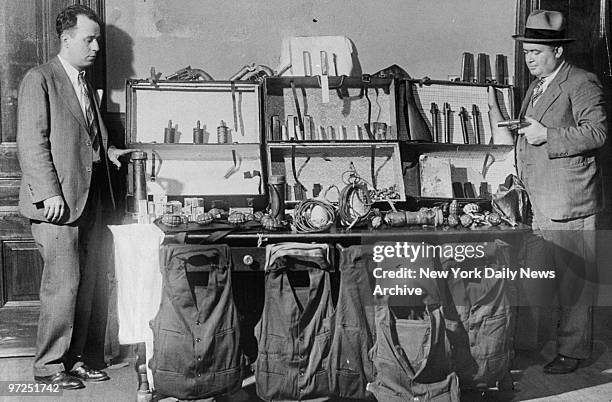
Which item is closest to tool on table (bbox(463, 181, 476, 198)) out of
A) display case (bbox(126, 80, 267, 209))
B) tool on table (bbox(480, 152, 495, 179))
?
tool on table (bbox(480, 152, 495, 179))

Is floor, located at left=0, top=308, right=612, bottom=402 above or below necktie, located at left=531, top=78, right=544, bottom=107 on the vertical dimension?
below

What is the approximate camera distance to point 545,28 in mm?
5246

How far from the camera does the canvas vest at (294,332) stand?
13.9 feet

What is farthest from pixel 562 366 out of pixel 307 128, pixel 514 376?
pixel 307 128

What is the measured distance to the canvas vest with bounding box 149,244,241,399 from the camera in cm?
415

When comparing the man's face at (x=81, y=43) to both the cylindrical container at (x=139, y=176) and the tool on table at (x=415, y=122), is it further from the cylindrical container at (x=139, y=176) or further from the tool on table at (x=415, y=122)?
the tool on table at (x=415, y=122)

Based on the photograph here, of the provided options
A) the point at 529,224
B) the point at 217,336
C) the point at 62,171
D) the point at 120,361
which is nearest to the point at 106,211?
the point at 62,171

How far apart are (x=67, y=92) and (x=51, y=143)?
0.36 meters

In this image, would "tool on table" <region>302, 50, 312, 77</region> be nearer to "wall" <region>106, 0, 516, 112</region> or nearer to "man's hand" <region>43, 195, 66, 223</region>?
"wall" <region>106, 0, 516, 112</region>

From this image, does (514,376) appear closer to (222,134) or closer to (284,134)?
(284,134)

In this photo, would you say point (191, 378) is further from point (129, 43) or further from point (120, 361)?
point (129, 43)

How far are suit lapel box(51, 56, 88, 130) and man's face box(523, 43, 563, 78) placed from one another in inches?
122

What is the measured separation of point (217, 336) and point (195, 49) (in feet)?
7.89

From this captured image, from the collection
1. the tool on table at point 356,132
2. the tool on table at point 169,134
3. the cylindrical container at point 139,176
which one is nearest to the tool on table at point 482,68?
the tool on table at point 356,132
